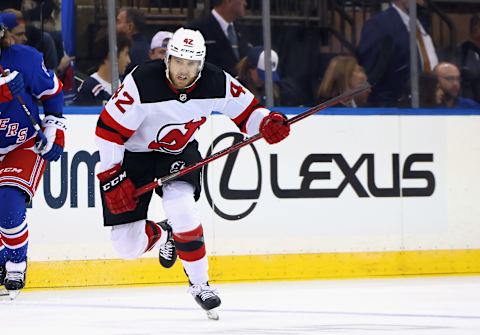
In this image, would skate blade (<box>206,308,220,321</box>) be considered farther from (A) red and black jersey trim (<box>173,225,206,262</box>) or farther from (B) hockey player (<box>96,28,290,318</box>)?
(A) red and black jersey trim (<box>173,225,206,262</box>)

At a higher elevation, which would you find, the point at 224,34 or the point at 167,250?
the point at 224,34

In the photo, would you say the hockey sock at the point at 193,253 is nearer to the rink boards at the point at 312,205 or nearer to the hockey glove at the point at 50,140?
the hockey glove at the point at 50,140

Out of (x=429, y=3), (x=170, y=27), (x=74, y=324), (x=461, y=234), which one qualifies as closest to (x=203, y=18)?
(x=170, y=27)

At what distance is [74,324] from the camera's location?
5.29m

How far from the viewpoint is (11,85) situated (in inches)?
242

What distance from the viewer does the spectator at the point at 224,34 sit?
7.78 metres

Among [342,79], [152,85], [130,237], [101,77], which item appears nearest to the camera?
[152,85]

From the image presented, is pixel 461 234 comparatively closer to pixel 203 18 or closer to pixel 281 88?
pixel 281 88

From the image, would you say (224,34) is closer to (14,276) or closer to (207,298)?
(14,276)

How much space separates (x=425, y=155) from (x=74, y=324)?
355cm

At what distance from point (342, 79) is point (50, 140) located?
2511 mm

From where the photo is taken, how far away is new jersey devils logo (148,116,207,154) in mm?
5547

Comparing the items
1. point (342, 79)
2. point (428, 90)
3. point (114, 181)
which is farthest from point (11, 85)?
point (428, 90)

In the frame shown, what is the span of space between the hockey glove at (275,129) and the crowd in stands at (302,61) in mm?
2258
